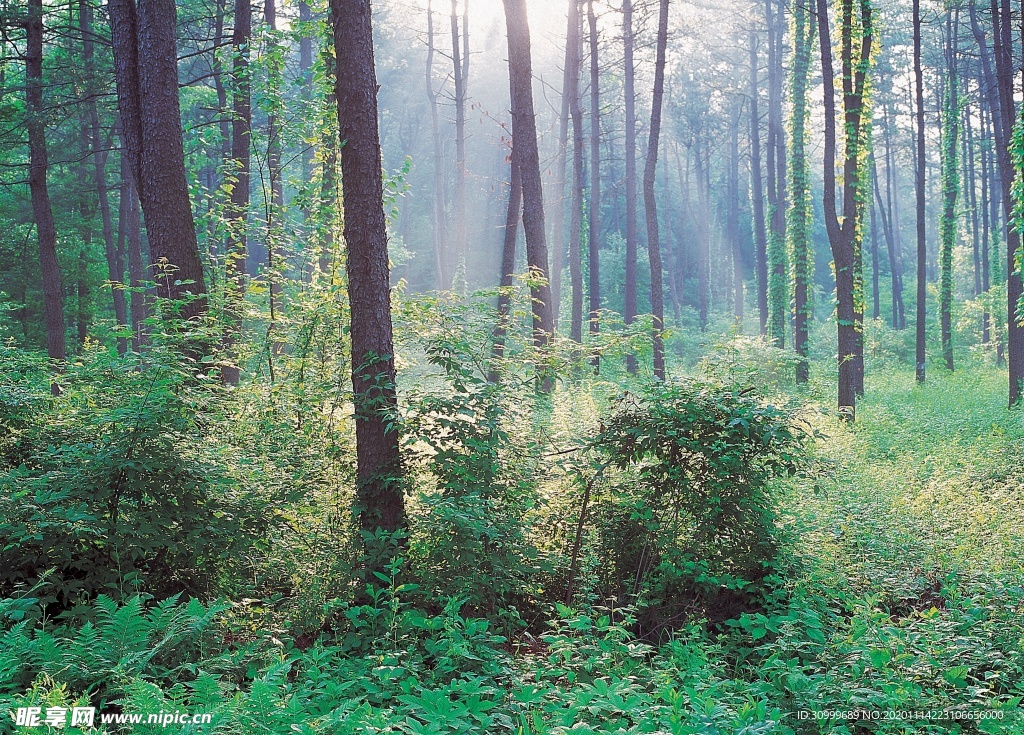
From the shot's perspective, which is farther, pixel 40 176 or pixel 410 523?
pixel 40 176

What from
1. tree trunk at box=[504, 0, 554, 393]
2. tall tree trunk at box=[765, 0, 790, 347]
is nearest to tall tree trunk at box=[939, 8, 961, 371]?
tall tree trunk at box=[765, 0, 790, 347]

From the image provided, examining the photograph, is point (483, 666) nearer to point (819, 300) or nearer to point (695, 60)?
point (695, 60)

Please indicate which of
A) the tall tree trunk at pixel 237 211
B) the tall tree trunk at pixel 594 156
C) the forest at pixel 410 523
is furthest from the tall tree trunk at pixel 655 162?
the tall tree trunk at pixel 237 211

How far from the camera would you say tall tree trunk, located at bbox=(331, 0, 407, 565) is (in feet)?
19.1

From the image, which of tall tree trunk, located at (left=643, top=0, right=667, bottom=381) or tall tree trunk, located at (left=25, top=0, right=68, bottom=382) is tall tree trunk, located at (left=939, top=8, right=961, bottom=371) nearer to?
tall tree trunk, located at (left=643, top=0, right=667, bottom=381)

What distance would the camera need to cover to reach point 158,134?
785 cm

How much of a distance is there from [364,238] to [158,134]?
3690 millimetres

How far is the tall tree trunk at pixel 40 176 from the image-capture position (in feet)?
42.1

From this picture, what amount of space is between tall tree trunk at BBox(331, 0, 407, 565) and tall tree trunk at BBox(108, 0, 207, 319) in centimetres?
269

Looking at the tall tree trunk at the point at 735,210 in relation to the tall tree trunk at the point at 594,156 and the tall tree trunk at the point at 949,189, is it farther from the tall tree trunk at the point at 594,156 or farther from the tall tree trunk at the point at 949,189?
the tall tree trunk at the point at 594,156

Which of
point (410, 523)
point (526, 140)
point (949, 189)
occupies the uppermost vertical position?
point (949, 189)

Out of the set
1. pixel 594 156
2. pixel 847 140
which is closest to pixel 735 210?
pixel 594 156

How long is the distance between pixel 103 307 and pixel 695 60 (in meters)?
37.8

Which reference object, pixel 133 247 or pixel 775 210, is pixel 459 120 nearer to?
pixel 775 210
